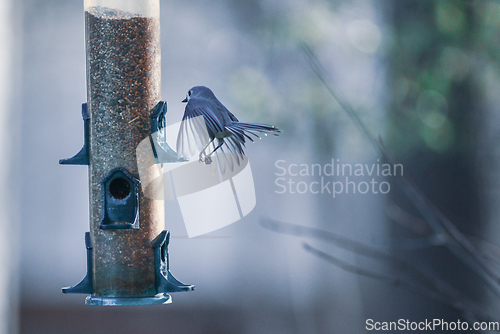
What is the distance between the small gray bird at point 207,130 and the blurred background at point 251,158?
2993mm

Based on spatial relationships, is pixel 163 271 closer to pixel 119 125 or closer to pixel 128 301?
pixel 128 301

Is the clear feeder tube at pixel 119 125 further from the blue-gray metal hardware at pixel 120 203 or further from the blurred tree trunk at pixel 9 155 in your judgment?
the blurred tree trunk at pixel 9 155

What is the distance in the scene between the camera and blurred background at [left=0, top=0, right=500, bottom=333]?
5.49 m

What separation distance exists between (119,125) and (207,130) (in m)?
0.39

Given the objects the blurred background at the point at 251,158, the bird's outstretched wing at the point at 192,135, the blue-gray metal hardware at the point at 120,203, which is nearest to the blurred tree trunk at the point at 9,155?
the blurred background at the point at 251,158

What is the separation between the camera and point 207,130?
2287mm

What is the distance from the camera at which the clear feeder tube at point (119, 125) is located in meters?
2.29

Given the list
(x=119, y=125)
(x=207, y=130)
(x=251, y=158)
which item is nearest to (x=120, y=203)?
(x=119, y=125)

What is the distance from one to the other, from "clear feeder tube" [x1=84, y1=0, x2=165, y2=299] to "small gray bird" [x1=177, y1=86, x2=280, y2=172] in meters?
0.17

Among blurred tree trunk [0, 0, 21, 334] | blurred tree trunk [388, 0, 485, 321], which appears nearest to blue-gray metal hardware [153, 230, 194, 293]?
blurred tree trunk [388, 0, 485, 321]

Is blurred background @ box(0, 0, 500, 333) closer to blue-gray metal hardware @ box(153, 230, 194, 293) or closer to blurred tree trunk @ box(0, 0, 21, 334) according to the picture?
blurred tree trunk @ box(0, 0, 21, 334)

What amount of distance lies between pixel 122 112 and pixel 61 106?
362cm

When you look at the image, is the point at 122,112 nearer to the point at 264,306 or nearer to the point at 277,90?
the point at 277,90

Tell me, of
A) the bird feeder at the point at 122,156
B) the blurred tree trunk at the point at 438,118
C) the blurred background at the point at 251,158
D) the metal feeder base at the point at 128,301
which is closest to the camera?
the metal feeder base at the point at 128,301
